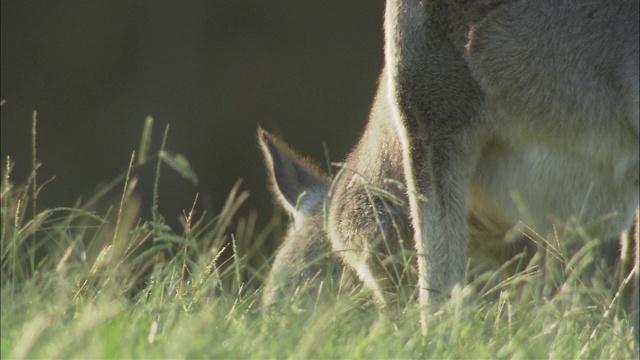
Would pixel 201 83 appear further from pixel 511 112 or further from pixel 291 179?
pixel 511 112

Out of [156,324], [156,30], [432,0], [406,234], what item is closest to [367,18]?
[156,30]

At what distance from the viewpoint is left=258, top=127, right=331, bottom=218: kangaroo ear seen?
4.68 meters

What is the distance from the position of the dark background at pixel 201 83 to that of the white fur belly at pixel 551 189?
5.06 meters

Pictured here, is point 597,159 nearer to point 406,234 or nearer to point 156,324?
point 406,234

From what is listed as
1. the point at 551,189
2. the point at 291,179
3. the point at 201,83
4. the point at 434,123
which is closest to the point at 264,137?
the point at 291,179

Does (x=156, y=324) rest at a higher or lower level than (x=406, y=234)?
higher

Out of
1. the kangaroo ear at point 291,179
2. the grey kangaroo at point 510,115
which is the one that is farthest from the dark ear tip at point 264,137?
the grey kangaroo at point 510,115

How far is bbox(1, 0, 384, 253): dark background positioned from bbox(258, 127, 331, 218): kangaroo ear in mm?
3551

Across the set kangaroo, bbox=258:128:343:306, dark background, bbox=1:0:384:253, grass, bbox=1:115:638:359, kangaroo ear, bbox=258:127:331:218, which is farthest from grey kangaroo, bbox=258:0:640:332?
dark background, bbox=1:0:384:253

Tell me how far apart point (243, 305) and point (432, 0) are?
3.48 ft

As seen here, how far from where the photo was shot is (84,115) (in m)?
8.54

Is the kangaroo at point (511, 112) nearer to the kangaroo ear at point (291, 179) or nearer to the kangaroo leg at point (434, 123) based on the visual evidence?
the kangaroo leg at point (434, 123)

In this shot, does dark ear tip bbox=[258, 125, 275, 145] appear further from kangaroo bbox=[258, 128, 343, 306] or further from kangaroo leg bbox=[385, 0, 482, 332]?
kangaroo leg bbox=[385, 0, 482, 332]

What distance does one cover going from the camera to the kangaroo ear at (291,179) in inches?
184
